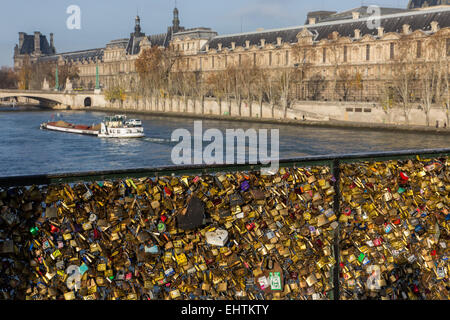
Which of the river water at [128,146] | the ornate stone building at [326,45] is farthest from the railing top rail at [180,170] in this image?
the ornate stone building at [326,45]

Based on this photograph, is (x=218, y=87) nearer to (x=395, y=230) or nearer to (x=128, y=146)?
(x=128, y=146)

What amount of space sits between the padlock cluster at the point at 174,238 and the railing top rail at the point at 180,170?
52 millimetres

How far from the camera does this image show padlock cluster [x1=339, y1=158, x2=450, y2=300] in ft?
14.6

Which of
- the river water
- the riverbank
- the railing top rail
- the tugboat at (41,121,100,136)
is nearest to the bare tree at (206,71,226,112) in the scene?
the riverbank

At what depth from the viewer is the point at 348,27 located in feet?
206

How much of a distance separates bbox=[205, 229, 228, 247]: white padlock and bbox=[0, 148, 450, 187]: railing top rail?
41 cm

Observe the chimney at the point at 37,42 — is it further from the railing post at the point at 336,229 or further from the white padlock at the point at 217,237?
the white padlock at the point at 217,237

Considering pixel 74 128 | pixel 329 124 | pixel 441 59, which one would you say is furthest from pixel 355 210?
pixel 74 128

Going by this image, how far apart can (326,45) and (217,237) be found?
202 ft

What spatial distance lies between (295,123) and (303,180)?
50426 mm
